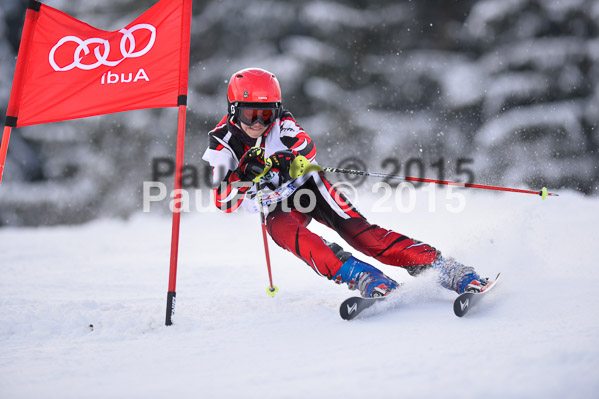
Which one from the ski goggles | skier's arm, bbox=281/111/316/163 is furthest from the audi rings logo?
skier's arm, bbox=281/111/316/163

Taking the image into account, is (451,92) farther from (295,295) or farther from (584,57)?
(295,295)

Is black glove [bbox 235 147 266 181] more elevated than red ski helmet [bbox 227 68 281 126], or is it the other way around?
red ski helmet [bbox 227 68 281 126]

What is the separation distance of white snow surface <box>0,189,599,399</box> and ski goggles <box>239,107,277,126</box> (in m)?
1.20

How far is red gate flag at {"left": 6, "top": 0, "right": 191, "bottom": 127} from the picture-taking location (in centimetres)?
299

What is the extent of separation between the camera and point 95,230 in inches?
314

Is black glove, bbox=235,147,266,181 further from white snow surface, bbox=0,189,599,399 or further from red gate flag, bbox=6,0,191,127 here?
white snow surface, bbox=0,189,599,399

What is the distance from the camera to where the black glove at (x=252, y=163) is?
118 inches

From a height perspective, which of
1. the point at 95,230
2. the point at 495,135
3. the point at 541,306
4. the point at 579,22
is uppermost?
the point at 579,22

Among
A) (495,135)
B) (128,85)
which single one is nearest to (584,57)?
(495,135)

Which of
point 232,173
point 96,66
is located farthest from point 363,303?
point 96,66

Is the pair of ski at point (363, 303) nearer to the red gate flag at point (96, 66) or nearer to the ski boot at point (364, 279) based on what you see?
the ski boot at point (364, 279)

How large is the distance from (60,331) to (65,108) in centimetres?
132

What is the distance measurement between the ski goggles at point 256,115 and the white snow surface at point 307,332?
120cm

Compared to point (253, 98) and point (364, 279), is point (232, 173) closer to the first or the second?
point (253, 98)
